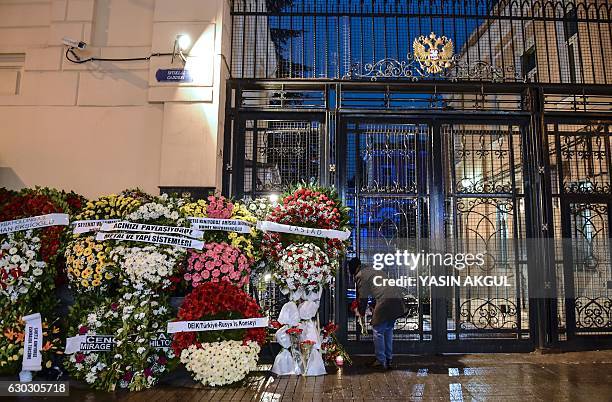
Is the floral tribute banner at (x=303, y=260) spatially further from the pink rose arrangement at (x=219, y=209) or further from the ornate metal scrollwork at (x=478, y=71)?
the ornate metal scrollwork at (x=478, y=71)

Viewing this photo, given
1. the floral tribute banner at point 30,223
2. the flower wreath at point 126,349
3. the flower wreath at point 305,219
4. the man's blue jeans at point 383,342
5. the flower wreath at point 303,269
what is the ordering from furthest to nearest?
1. the man's blue jeans at point 383,342
2. the flower wreath at point 305,219
3. the flower wreath at point 303,269
4. the floral tribute banner at point 30,223
5. the flower wreath at point 126,349

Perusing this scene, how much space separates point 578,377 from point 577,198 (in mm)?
3177

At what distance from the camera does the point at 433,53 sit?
8.05 m

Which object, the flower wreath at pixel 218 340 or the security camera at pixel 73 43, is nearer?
the flower wreath at pixel 218 340

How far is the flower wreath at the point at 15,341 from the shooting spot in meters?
5.68

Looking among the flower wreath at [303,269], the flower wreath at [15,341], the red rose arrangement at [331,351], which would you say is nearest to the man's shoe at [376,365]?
the red rose arrangement at [331,351]

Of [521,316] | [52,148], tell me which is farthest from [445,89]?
[52,148]

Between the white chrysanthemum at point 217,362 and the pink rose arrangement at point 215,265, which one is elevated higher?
the pink rose arrangement at point 215,265

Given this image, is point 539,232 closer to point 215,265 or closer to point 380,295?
point 380,295

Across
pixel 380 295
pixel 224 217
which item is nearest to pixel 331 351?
pixel 380 295

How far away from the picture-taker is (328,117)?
7.88 metres

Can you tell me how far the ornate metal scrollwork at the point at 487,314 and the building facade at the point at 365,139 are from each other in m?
0.02

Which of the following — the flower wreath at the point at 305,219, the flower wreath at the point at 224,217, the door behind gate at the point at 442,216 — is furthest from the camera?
the door behind gate at the point at 442,216

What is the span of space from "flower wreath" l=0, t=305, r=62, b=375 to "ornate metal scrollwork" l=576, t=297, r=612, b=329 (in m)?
7.50
